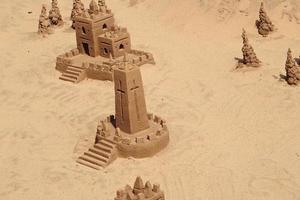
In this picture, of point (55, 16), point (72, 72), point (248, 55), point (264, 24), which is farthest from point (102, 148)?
point (55, 16)

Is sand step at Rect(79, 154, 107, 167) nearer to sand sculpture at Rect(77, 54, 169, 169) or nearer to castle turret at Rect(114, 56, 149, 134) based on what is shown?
sand sculpture at Rect(77, 54, 169, 169)

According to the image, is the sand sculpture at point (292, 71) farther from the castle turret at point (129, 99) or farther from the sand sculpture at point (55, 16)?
the sand sculpture at point (55, 16)

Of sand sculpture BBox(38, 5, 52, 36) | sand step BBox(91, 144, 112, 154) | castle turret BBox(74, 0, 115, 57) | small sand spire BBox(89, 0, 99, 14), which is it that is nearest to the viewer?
sand step BBox(91, 144, 112, 154)

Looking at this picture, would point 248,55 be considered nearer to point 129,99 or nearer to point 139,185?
point 129,99

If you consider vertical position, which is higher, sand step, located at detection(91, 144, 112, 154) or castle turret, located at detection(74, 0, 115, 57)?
castle turret, located at detection(74, 0, 115, 57)

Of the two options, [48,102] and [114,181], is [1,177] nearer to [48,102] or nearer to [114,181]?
[114,181]

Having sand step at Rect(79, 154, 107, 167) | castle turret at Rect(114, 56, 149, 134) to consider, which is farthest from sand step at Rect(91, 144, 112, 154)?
castle turret at Rect(114, 56, 149, 134)
